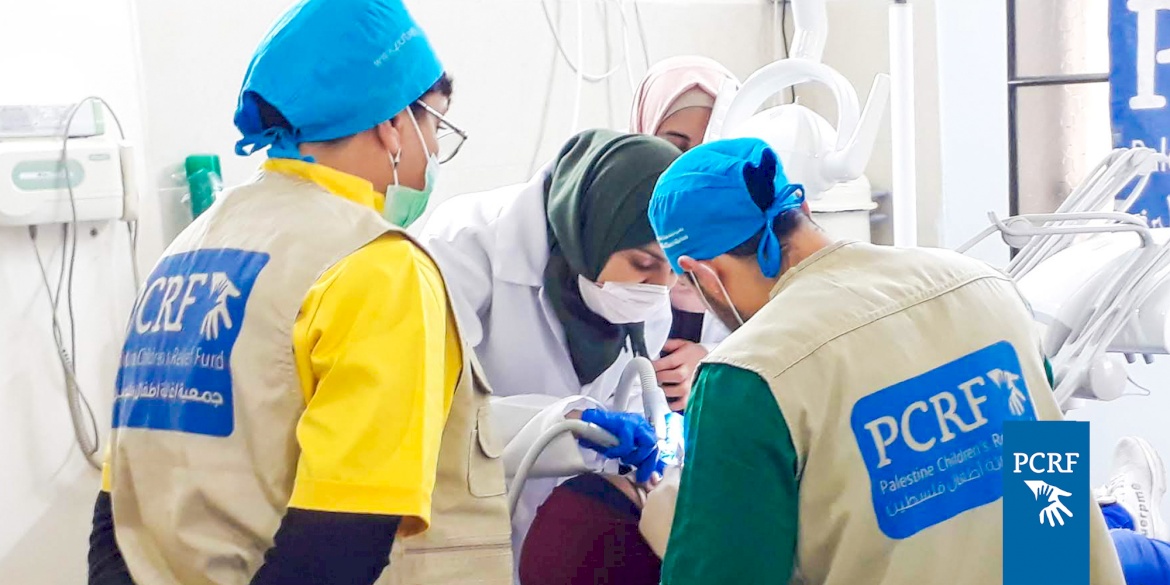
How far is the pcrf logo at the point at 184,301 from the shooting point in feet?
3.69

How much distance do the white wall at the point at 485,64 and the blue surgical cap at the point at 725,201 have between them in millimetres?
1442

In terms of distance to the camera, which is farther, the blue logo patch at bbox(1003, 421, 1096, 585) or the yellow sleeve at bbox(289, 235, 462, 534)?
the blue logo patch at bbox(1003, 421, 1096, 585)

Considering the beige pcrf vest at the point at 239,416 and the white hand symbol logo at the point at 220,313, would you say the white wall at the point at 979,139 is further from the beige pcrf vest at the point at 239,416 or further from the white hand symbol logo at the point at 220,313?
the white hand symbol logo at the point at 220,313

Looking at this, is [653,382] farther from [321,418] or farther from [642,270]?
[321,418]

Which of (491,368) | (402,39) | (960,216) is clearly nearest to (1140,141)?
(960,216)

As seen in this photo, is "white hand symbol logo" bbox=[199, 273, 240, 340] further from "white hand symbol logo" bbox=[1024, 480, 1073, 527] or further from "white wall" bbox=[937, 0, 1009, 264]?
"white wall" bbox=[937, 0, 1009, 264]

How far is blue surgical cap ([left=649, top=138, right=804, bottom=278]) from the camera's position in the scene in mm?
1361

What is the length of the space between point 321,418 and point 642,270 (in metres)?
0.99

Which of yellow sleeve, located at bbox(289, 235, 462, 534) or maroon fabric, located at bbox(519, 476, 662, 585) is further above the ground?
yellow sleeve, located at bbox(289, 235, 462, 534)

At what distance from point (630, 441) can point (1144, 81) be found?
1.87 meters

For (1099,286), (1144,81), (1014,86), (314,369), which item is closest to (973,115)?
(1014,86)

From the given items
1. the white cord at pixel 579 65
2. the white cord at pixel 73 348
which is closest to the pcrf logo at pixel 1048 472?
the white cord at pixel 73 348

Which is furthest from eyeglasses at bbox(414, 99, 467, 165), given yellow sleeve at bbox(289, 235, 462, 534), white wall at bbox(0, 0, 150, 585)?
white wall at bbox(0, 0, 150, 585)

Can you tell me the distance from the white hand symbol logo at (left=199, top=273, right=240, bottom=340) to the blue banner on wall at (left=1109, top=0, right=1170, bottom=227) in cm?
242
